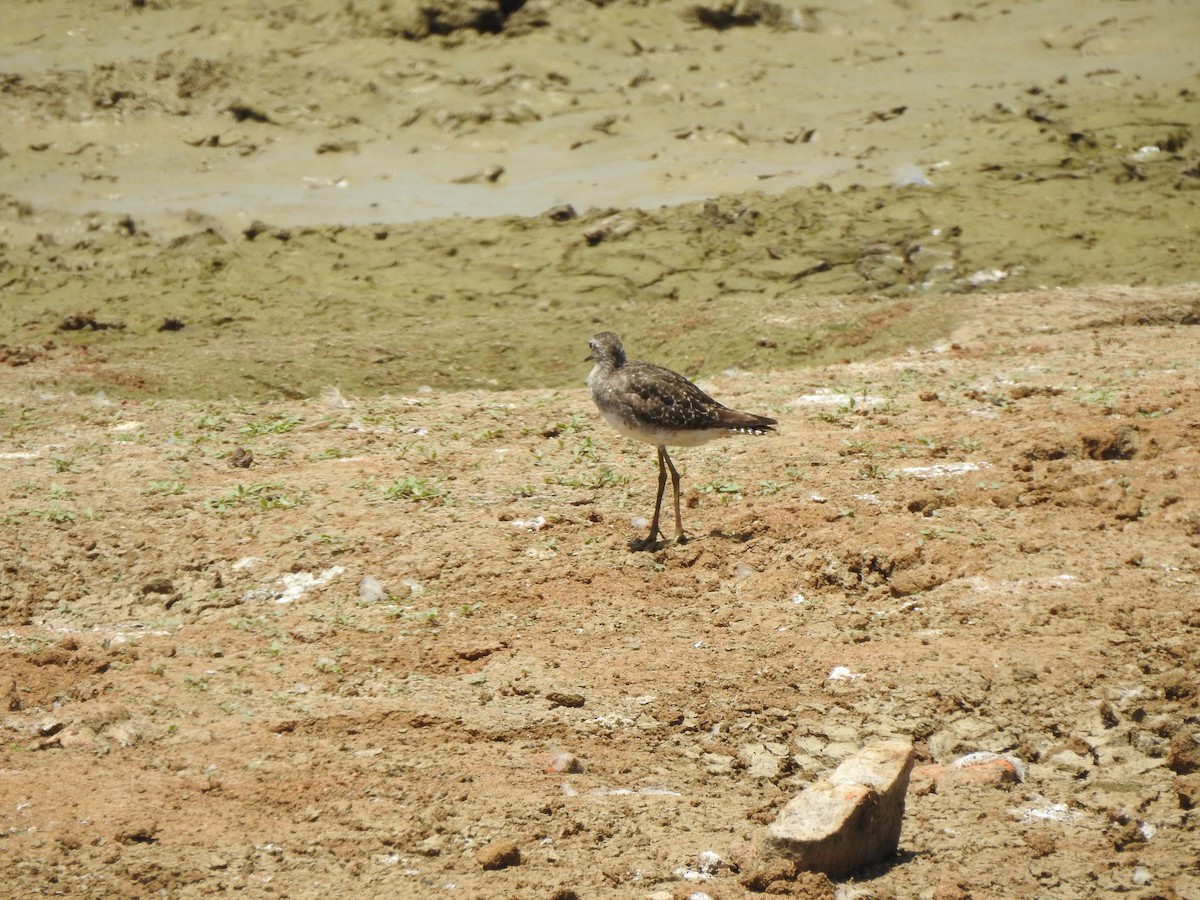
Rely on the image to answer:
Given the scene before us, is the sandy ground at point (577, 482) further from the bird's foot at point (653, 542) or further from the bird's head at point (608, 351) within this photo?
the bird's head at point (608, 351)

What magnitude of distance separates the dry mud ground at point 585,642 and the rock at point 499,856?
24 millimetres

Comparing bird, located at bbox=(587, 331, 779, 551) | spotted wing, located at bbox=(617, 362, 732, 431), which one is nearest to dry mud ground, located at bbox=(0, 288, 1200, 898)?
bird, located at bbox=(587, 331, 779, 551)

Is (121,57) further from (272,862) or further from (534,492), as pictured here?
(272,862)

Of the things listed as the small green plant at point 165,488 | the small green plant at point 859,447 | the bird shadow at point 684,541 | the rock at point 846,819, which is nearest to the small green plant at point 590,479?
the bird shadow at point 684,541

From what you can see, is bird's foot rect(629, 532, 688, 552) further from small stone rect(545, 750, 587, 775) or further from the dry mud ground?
small stone rect(545, 750, 587, 775)

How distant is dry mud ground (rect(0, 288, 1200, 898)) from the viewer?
181 inches

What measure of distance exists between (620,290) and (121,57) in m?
7.26

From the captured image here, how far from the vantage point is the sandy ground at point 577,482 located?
480cm

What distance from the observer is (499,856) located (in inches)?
177

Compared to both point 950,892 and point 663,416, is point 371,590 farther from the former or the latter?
point 950,892

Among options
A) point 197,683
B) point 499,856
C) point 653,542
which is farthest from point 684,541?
point 499,856

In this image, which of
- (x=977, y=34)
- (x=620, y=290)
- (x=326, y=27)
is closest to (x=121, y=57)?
(x=326, y=27)

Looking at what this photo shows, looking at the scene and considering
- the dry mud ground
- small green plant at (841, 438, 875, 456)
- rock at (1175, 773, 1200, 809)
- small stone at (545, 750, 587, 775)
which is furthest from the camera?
small green plant at (841, 438, 875, 456)

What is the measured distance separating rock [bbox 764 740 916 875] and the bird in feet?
7.43
